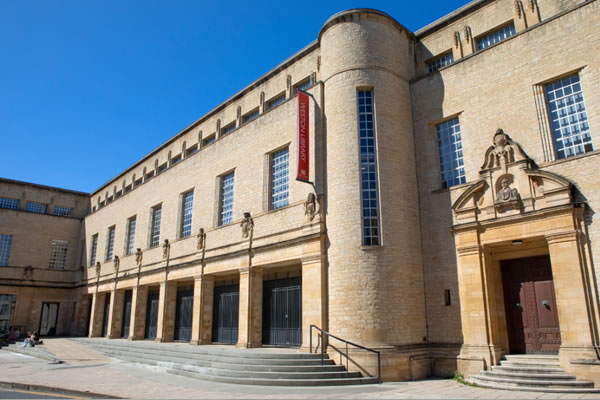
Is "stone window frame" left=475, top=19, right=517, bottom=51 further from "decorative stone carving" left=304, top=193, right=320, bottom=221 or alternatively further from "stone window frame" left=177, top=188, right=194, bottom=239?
"stone window frame" left=177, top=188, right=194, bottom=239

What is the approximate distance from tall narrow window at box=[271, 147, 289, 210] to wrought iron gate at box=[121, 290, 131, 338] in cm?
1466

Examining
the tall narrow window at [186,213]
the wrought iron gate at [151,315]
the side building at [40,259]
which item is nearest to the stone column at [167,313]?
the wrought iron gate at [151,315]

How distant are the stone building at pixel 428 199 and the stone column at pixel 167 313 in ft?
10.7

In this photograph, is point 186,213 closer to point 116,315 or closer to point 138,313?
point 138,313

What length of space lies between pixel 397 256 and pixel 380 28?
8201 millimetres

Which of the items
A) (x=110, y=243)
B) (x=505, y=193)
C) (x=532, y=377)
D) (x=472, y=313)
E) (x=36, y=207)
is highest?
(x=36, y=207)

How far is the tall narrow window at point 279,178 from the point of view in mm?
18531

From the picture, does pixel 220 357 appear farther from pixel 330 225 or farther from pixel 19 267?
pixel 19 267

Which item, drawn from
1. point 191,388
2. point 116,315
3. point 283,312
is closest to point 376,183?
point 283,312

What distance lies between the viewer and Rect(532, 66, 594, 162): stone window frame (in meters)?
12.6

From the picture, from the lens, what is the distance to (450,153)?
15211 mm

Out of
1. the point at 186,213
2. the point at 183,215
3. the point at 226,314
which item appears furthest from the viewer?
the point at 183,215

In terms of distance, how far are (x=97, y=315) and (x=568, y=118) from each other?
30105mm

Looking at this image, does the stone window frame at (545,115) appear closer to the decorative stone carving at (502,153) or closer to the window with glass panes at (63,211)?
the decorative stone carving at (502,153)
